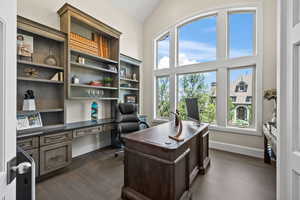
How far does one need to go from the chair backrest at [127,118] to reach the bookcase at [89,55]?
47cm

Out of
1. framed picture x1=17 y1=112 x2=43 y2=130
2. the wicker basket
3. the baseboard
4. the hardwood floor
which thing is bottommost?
the hardwood floor

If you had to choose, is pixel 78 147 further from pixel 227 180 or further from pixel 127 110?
pixel 227 180

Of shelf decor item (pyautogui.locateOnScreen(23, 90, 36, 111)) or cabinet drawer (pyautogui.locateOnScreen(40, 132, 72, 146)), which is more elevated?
shelf decor item (pyautogui.locateOnScreen(23, 90, 36, 111))

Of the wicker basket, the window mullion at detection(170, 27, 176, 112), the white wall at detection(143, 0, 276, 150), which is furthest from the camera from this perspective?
the window mullion at detection(170, 27, 176, 112)

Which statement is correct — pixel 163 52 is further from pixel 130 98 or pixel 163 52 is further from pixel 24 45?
pixel 24 45

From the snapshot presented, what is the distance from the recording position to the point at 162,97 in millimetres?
4824

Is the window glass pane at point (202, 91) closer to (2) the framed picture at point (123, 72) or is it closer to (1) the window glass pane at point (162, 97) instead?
(1) the window glass pane at point (162, 97)

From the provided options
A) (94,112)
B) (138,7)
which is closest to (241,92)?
(94,112)

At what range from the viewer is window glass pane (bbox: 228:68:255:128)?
329cm

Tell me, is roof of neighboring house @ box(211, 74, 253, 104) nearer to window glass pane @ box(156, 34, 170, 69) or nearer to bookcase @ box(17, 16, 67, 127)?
window glass pane @ box(156, 34, 170, 69)

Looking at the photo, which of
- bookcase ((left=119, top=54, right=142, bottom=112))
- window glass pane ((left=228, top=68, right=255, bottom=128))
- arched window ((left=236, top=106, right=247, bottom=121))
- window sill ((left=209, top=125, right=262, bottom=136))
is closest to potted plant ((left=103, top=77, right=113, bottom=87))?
bookcase ((left=119, top=54, right=142, bottom=112))

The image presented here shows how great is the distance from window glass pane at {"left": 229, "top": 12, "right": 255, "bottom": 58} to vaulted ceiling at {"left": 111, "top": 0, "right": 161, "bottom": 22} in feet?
8.42

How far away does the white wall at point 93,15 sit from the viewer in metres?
2.48

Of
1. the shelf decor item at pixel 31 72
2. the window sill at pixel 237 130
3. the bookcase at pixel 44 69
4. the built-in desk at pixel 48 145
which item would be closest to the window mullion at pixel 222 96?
the window sill at pixel 237 130
